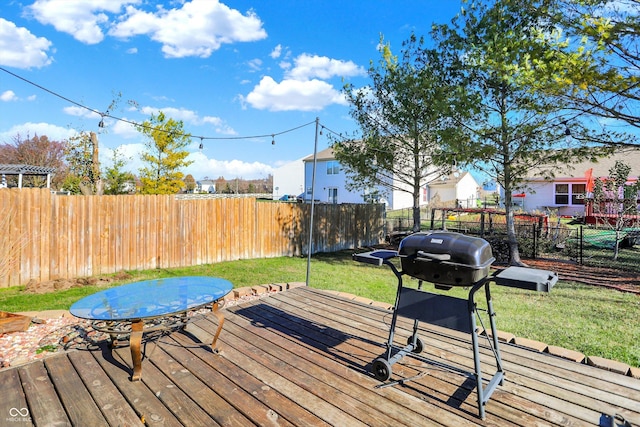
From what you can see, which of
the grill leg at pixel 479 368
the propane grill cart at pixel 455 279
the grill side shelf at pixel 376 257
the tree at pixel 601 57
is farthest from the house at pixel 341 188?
the grill leg at pixel 479 368

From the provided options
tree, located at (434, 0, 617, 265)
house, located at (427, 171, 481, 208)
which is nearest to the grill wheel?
tree, located at (434, 0, 617, 265)

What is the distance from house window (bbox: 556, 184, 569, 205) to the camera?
74.6ft

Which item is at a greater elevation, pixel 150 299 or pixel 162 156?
pixel 162 156

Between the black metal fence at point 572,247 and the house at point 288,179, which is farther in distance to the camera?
the house at point 288,179

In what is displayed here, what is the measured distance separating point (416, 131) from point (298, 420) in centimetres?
936

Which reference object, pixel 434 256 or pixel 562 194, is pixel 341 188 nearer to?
pixel 562 194

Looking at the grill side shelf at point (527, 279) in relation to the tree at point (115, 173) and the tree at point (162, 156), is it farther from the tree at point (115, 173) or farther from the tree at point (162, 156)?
the tree at point (115, 173)

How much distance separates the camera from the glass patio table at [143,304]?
98.0 inches

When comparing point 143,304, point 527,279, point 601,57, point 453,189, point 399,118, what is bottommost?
point 143,304

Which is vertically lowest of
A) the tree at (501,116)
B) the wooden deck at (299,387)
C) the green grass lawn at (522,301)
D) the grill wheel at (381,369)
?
the green grass lawn at (522,301)

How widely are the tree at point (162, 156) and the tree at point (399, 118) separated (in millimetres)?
9900

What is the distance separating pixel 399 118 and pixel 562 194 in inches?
756

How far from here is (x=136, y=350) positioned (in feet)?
7.92

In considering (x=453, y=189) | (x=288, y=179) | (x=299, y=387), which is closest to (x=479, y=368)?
(x=299, y=387)
